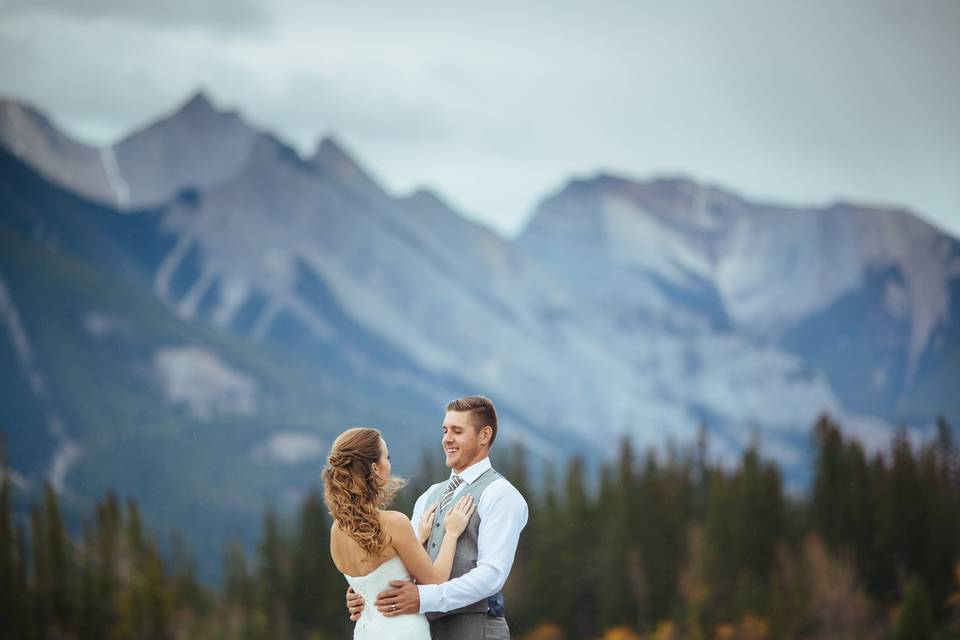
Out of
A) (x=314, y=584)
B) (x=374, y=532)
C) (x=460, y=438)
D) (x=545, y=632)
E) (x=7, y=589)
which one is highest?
(x=7, y=589)

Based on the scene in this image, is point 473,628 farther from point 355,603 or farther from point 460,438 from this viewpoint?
point 460,438

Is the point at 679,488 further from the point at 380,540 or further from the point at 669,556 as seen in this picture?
the point at 380,540

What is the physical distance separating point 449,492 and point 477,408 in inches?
26.3

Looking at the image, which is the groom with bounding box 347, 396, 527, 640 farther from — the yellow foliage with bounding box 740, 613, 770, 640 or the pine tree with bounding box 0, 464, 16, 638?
the pine tree with bounding box 0, 464, 16, 638

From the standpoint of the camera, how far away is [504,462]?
13800 cm

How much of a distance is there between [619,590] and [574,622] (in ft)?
15.6

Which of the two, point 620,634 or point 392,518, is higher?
point 620,634

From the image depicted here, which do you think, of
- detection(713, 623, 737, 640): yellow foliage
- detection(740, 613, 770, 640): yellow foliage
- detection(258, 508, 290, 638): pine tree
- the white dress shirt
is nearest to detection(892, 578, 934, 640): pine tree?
detection(740, 613, 770, 640): yellow foliage

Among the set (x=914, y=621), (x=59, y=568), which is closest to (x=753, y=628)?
(x=914, y=621)

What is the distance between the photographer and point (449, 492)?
9.34 m

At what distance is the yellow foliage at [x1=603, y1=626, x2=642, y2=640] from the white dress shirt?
3905 inches

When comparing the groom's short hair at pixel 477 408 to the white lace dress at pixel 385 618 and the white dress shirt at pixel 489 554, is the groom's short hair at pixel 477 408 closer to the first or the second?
the white dress shirt at pixel 489 554

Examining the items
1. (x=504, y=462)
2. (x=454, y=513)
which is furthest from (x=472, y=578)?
(x=504, y=462)

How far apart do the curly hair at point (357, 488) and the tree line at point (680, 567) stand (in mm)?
87109
